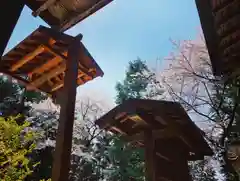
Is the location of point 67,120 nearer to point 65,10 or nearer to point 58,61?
point 58,61

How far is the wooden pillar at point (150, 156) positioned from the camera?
191 inches

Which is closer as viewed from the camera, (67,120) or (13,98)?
(67,120)

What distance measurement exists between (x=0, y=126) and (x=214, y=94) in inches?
508

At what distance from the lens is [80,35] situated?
3.74m

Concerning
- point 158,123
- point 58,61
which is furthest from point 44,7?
point 158,123

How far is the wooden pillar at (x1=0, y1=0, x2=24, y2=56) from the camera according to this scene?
0.82 meters

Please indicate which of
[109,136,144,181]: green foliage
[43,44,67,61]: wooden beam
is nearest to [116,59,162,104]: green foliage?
[109,136,144,181]: green foliage

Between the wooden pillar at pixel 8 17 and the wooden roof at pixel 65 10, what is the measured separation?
1.44 m

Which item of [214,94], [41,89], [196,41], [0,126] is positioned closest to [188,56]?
[196,41]

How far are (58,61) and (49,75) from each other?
1.31 ft

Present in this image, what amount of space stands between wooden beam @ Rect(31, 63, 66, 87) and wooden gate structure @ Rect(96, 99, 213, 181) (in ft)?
4.69

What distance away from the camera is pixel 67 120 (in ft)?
10.3

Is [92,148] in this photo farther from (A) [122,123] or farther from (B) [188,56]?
(A) [122,123]

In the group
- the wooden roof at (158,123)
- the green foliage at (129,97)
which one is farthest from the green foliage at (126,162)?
the wooden roof at (158,123)
